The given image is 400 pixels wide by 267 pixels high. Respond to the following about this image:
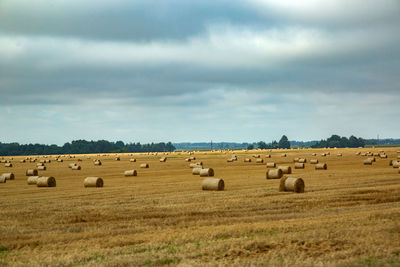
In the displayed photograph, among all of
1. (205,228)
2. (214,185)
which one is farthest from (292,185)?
(205,228)

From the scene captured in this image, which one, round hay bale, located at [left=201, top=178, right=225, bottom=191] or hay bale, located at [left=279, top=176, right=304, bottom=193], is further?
round hay bale, located at [left=201, top=178, right=225, bottom=191]

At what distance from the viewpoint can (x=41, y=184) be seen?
3238 cm

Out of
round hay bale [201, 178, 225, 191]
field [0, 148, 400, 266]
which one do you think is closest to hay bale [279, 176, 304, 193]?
field [0, 148, 400, 266]

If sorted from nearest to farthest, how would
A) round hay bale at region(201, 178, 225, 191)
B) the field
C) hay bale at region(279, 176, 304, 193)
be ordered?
the field
hay bale at region(279, 176, 304, 193)
round hay bale at region(201, 178, 225, 191)

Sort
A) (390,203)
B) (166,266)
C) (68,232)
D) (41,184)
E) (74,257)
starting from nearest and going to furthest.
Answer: (166,266)
(74,257)
(68,232)
(390,203)
(41,184)

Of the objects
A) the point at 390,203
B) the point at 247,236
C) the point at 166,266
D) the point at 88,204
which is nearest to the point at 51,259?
the point at 166,266

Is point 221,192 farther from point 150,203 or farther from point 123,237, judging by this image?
point 123,237

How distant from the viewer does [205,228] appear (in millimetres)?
15742

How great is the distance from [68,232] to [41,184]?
58.1 feet

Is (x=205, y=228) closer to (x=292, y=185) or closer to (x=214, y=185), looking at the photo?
(x=292, y=185)

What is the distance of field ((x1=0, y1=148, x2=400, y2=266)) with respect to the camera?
39.0ft

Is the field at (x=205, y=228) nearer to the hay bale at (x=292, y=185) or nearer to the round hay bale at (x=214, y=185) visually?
the hay bale at (x=292, y=185)

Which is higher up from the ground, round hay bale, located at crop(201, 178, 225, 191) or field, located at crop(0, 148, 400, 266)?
round hay bale, located at crop(201, 178, 225, 191)

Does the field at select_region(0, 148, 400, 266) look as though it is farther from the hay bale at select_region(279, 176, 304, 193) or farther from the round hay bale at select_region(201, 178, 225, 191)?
the round hay bale at select_region(201, 178, 225, 191)
